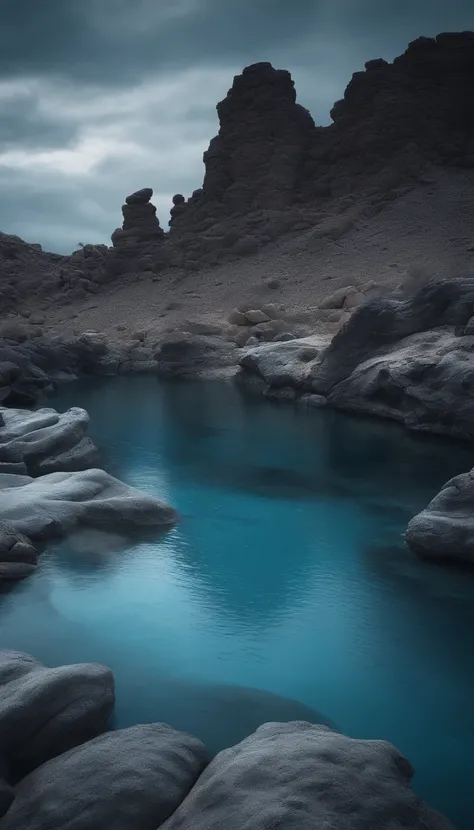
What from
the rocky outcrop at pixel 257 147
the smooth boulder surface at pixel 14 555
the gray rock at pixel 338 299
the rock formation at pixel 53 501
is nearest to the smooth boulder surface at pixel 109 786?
the smooth boulder surface at pixel 14 555

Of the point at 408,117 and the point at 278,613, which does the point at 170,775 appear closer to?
the point at 278,613

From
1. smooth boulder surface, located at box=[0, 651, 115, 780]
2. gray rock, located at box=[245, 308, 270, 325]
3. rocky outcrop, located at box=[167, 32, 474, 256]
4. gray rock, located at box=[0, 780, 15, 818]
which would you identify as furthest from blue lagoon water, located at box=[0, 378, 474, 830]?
→ rocky outcrop, located at box=[167, 32, 474, 256]

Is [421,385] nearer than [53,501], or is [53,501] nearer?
[53,501]

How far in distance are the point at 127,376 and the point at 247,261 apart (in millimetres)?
11294

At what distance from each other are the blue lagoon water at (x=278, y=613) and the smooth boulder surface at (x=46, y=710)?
72cm

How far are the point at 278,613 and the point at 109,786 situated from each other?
409cm

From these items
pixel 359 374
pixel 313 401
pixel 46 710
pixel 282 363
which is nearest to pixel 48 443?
pixel 46 710

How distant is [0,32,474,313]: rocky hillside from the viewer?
38.5m

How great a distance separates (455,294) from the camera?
733 inches

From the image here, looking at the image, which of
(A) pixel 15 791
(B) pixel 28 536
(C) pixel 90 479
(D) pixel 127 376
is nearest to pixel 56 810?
(A) pixel 15 791

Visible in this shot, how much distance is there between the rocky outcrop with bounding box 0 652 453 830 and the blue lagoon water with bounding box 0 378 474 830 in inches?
38.6

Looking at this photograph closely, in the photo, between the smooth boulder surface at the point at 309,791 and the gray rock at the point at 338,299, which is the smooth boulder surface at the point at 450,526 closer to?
the smooth boulder surface at the point at 309,791

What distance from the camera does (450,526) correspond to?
920 centimetres

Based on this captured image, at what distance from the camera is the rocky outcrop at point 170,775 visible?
3.98m
